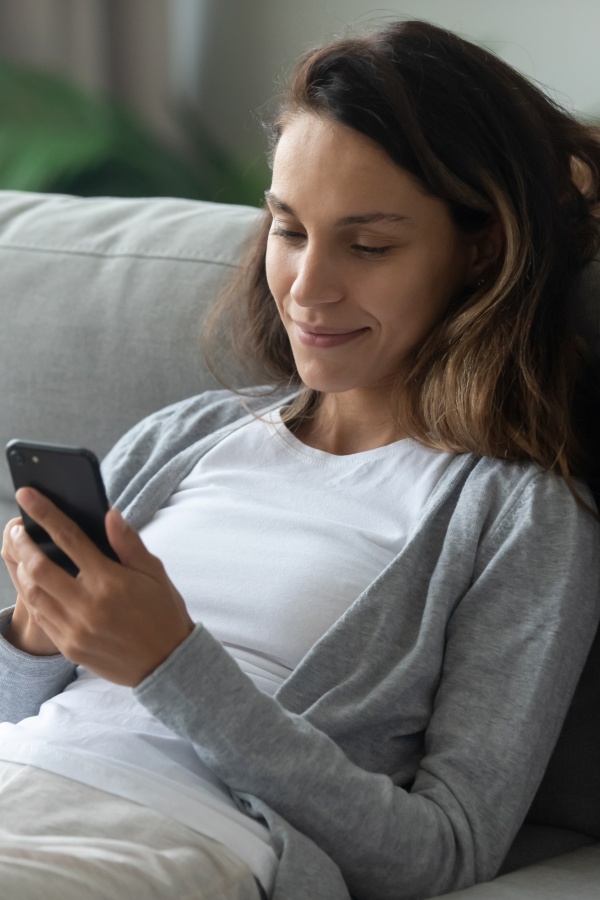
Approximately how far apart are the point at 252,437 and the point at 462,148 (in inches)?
15.1

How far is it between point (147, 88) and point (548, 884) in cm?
202

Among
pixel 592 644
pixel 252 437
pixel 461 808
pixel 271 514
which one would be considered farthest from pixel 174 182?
pixel 461 808

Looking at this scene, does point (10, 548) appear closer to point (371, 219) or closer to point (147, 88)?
point (371, 219)

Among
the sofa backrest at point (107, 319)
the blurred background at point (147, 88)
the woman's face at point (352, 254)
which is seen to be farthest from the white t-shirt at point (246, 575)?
the blurred background at point (147, 88)

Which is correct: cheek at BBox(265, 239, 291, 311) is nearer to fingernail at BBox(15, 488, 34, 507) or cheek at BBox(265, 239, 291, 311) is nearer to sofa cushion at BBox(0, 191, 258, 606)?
sofa cushion at BBox(0, 191, 258, 606)

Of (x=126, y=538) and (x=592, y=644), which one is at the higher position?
(x=126, y=538)

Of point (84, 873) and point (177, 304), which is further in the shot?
point (177, 304)

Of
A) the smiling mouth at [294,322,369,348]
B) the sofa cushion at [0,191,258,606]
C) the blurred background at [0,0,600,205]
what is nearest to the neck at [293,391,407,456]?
the smiling mouth at [294,322,369,348]

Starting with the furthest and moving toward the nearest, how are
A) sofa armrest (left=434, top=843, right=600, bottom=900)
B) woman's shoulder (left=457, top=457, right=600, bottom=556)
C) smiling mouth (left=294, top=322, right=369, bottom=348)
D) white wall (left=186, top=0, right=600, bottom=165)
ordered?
white wall (left=186, top=0, right=600, bottom=165)
smiling mouth (left=294, top=322, right=369, bottom=348)
woman's shoulder (left=457, top=457, right=600, bottom=556)
sofa armrest (left=434, top=843, right=600, bottom=900)

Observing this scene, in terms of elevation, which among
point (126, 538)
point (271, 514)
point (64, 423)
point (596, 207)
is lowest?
point (64, 423)

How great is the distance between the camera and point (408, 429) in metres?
1.14

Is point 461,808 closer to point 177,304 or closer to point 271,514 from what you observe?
point 271,514

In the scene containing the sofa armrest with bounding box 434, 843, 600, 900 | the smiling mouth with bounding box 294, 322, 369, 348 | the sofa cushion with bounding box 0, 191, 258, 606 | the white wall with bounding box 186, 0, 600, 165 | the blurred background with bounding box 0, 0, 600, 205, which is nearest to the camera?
the sofa armrest with bounding box 434, 843, 600, 900

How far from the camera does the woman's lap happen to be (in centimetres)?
76
